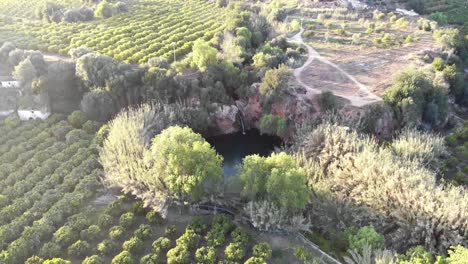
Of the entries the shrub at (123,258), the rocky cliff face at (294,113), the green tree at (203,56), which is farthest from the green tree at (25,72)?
the shrub at (123,258)

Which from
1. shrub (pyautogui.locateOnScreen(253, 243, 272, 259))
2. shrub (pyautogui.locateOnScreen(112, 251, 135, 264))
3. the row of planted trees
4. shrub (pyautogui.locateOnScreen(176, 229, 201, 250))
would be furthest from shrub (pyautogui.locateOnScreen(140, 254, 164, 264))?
shrub (pyautogui.locateOnScreen(253, 243, 272, 259))

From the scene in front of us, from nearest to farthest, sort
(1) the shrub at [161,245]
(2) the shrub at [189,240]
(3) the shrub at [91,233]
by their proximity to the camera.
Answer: (2) the shrub at [189,240] < (1) the shrub at [161,245] < (3) the shrub at [91,233]

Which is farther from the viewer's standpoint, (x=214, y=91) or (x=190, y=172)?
(x=214, y=91)

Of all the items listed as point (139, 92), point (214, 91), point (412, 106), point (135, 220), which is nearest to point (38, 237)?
point (135, 220)

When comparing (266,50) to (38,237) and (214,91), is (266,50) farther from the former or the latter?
(38,237)

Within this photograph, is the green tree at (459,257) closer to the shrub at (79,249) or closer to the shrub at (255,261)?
the shrub at (255,261)
